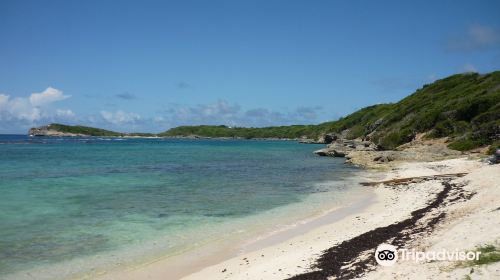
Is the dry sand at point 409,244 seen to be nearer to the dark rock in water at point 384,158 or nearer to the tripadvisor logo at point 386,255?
the tripadvisor logo at point 386,255

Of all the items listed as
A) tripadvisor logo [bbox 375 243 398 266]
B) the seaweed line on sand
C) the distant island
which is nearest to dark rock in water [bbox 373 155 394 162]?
the distant island

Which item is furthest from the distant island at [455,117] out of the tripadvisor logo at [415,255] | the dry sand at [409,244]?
the tripadvisor logo at [415,255]

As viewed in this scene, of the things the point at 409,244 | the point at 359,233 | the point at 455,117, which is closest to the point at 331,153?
the point at 455,117

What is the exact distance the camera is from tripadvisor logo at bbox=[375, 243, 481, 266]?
11.1 m

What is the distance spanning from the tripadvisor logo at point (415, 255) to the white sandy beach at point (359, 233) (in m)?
0.37

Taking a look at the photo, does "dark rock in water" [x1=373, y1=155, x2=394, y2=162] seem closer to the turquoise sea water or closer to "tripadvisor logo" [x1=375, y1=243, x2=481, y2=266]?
the turquoise sea water

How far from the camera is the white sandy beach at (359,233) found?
440 inches

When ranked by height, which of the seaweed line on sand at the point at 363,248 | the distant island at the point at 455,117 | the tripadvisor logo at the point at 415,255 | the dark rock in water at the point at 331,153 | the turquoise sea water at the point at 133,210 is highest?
the distant island at the point at 455,117

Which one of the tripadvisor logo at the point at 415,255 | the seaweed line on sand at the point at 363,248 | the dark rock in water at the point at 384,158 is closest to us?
the tripadvisor logo at the point at 415,255

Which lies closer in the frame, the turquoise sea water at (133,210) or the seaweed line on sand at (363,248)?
the seaweed line on sand at (363,248)

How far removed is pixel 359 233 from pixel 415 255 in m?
5.40

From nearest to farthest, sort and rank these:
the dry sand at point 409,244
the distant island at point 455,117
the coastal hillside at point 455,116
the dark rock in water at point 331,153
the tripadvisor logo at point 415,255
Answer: the dry sand at point 409,244, the tripadvisor logo at point 415,255, the distant island at point 455,117, the coastal hillside at point 455,116, the dark rock in water at point 331,153

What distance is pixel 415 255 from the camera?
1223 centimetres

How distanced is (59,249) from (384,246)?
43.5 feet
